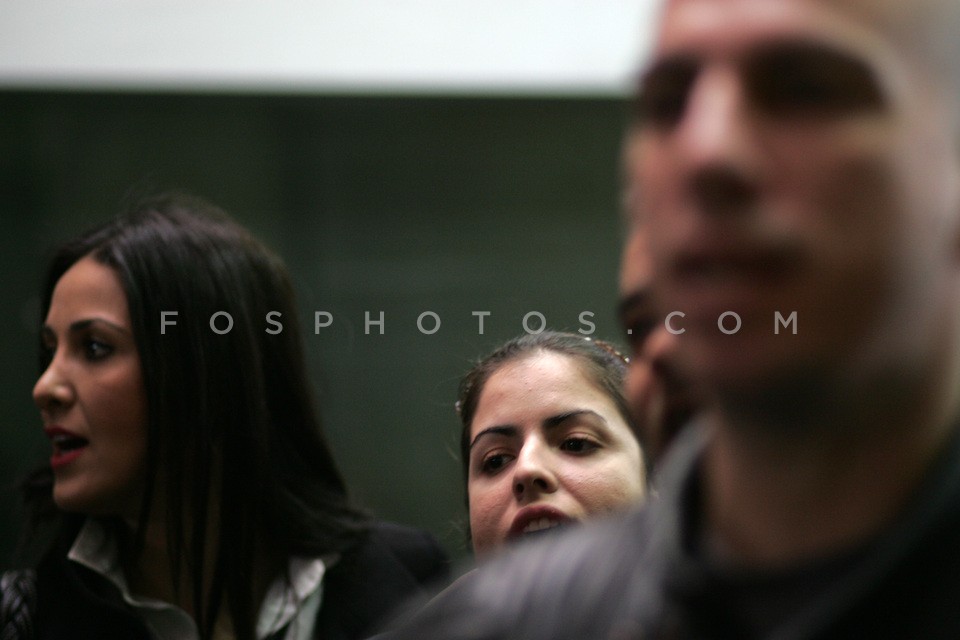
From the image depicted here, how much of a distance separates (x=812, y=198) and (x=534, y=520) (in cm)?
98

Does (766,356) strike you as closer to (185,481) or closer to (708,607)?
(708,607)

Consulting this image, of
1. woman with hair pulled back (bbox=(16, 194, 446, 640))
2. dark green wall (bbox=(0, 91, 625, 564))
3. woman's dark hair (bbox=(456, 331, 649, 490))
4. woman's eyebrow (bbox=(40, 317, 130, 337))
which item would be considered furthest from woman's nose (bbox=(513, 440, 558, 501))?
dark green wall (bbox=(0, 91, 625, 564))

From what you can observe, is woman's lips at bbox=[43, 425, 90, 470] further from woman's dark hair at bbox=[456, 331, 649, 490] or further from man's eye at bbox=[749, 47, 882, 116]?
man's eye at bbox=[749, 47, 882, 116]

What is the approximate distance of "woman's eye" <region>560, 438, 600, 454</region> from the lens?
5.26 feet

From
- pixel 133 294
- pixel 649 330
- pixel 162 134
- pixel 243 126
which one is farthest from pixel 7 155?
pixel 649 330

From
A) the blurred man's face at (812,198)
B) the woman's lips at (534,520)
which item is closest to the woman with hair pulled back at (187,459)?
the woman's lips at (534,520)

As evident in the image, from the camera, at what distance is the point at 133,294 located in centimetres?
194

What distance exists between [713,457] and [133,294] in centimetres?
142

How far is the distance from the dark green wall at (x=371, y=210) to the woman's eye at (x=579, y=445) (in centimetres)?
171

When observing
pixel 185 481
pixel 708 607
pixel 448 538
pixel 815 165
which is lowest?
pixel 448 538

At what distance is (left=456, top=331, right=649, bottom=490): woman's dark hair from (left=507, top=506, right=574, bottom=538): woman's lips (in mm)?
203

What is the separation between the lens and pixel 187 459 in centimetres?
198

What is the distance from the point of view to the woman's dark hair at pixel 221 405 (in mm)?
1946

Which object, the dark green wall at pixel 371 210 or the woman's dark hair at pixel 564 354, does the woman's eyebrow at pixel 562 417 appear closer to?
the woman's dark hair at pixel 564 354
